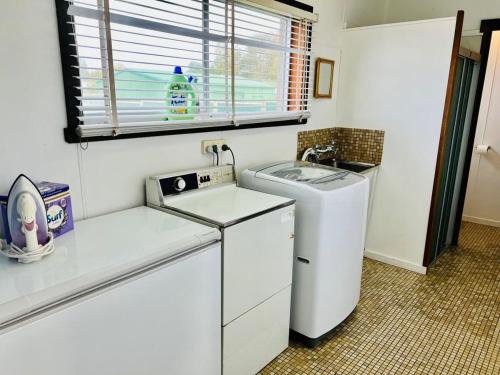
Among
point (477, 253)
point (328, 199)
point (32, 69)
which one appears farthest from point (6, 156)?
point (477, 253)

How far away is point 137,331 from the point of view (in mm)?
1307

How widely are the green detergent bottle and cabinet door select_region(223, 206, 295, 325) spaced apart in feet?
2.46

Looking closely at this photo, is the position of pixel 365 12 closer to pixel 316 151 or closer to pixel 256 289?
pixel 316 151

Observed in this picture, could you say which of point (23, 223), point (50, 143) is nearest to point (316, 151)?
point (50, 143)

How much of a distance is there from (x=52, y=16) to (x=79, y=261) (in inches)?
38.1

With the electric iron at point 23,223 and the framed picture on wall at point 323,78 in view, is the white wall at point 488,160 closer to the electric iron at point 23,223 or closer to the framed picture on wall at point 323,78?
the framed picture on wall at point 323,78

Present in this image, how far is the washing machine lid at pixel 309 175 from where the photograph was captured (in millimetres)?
2080

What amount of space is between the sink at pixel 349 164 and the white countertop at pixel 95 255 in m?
1.76

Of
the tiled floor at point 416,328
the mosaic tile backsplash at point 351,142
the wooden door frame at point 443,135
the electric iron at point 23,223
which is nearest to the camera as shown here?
the electric iron at point 23,223

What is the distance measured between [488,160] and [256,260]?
3.53m

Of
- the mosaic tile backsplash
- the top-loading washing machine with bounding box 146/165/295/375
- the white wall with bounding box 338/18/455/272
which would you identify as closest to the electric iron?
the top-loading washing machine with bounding box 146/165/295/375

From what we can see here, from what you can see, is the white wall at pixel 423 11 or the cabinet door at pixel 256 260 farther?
the white wall at pixel 423 11

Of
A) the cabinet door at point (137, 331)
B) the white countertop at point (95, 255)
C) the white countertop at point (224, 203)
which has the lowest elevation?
the cabinet door at point (137, 331)

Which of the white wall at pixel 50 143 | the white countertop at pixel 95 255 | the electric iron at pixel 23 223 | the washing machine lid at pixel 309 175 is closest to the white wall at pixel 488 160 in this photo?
the washing machine lid at pixel 309 175
